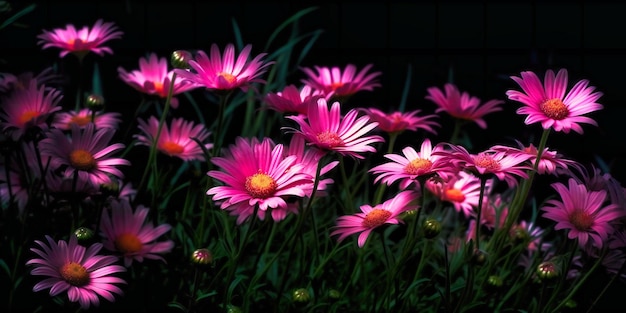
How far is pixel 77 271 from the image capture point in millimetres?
1062

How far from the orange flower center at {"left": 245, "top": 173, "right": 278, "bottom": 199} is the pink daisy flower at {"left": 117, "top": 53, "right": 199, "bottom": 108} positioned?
0.31 m

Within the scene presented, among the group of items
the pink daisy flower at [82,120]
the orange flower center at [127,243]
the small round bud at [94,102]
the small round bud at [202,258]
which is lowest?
the orange flower center at [127,243]

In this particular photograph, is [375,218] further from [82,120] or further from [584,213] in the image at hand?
[82,120]

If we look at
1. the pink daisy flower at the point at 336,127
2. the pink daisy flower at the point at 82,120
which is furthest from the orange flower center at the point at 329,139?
the pink daisy flower at the point at 82,120

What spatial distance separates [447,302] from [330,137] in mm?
249

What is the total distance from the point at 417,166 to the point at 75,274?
43cm

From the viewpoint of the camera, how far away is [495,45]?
1932 millimetres

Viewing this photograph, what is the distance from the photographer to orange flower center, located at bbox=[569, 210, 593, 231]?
106cm

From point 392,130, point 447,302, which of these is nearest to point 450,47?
point 392,130

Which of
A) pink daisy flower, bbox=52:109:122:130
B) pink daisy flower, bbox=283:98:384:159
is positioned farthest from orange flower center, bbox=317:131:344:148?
pink daisy flower, bbox=52:109:122:130

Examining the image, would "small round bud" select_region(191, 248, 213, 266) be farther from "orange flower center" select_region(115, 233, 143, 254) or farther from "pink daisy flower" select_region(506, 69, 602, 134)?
"pink daisy flower" select_region(506, 69, 602, 134)

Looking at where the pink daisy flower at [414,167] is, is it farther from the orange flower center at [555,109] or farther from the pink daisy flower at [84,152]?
the pink daisy flower at [84,152]

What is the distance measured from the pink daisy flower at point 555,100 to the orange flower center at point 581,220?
10 cm

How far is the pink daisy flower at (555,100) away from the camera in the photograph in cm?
103
